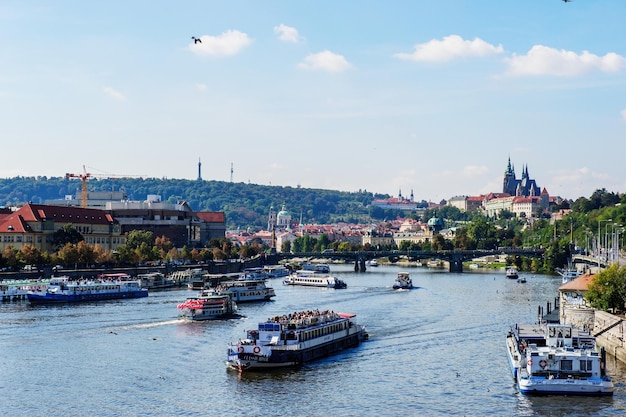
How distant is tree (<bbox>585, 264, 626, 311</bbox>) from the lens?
66.2 m

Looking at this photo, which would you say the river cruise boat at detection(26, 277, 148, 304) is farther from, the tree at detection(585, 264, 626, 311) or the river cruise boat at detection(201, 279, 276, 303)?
the tree at detection(585, 264, 626, 311)

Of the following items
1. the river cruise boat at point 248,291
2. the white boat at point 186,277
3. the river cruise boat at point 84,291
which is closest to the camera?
the river cruise boat at point 84,291

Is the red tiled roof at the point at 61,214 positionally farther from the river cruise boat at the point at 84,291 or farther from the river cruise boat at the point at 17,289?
the river cruise boat at the point at 17,289

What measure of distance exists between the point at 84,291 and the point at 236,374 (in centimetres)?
4489

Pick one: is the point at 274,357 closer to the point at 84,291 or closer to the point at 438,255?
the point at 84,291

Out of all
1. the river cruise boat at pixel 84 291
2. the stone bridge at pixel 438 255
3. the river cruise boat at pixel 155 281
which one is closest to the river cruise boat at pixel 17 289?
the river cruise boat at pixel 84 291

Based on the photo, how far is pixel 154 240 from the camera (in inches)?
6619

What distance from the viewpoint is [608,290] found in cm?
6656

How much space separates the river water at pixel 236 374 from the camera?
156 ft

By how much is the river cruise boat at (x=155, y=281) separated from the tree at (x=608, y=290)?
197ft

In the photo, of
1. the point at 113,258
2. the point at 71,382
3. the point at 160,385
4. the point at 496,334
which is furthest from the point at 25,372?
the point at 113,258

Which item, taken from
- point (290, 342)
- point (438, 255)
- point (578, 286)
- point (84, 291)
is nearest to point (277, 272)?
point (438, 255)

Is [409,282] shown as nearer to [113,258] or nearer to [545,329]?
[113,258]

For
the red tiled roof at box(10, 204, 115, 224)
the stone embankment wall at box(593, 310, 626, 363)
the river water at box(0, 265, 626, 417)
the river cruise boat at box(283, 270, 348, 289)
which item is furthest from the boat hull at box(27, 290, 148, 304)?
the stone embankment wall at box(593, 310, 626, 363)
